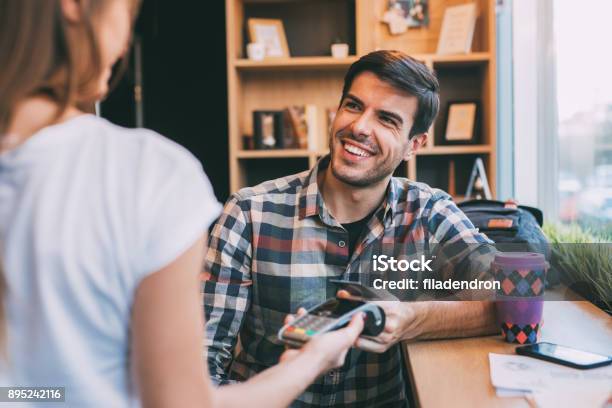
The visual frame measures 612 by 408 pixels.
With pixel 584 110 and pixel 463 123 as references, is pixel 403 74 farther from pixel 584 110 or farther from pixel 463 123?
pixel 463 123

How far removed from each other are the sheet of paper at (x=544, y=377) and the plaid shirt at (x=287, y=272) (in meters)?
0.45

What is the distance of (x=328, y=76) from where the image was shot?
3.41 metres

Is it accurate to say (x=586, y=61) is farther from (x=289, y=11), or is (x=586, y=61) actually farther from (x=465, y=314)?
(x=465, y=314)

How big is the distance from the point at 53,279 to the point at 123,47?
0.23 metres

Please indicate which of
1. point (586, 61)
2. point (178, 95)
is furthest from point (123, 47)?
point (178, 95)

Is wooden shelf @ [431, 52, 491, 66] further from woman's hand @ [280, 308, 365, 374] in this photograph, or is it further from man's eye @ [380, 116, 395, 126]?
woman's hand @ [280, 308, 365, 374]

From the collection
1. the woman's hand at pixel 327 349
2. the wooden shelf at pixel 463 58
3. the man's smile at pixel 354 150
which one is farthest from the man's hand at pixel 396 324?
the wooden shelf at pixel 463 58

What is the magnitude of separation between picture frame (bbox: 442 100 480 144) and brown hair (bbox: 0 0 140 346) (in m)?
2.80

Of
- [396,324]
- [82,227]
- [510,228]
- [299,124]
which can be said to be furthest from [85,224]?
[299,124]

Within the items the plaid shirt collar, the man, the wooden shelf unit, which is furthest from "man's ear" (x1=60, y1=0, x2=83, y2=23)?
the wooden shelf unit

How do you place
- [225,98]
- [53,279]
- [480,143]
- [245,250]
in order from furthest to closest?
[225,98]
[480,143]
[245,250]
[53,279]

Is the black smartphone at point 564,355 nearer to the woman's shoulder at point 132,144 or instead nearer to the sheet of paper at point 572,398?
the sheet of paper at point 572,398

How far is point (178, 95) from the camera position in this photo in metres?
3.73

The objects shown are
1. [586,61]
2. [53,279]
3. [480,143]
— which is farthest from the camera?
[480,143]
